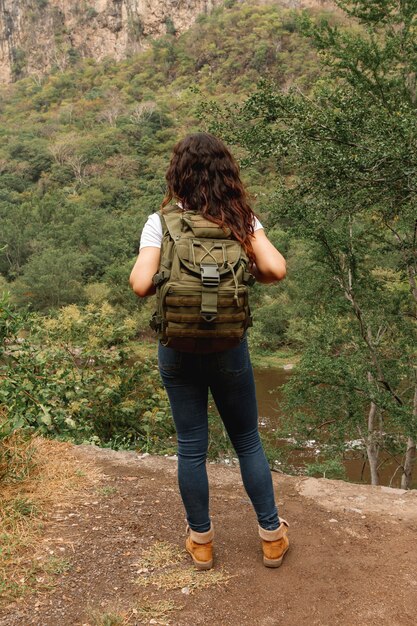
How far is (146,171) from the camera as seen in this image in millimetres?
60344

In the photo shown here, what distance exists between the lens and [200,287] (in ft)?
6.16

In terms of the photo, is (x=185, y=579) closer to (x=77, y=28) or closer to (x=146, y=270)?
(x=146, y=270)

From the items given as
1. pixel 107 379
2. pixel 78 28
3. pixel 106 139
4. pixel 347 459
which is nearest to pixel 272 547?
pixel 107 379

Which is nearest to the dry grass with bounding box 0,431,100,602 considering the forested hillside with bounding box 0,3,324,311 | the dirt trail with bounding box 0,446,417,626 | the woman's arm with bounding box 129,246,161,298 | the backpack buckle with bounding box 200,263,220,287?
the dirt trail with bounding box 0,446,417,626

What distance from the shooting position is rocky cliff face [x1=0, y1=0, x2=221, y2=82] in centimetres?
10362

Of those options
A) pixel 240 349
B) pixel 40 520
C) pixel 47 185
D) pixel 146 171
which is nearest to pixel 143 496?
pixel 40 520

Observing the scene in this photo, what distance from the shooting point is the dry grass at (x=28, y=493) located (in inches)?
86.5

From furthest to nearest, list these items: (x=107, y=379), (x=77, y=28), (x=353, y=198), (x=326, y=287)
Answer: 1. (x=77, y=28)
2. (x=326, y=287)
3. (x=353, y=198)
4. (x=107, y=379)

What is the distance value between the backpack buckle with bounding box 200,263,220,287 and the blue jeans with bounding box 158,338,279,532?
0.29 m

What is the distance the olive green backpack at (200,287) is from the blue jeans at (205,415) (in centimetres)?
11

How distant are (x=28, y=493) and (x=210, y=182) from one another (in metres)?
1.85

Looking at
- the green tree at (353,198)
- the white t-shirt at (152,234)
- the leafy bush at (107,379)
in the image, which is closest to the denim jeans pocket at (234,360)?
the white t-shirt at (152,234)

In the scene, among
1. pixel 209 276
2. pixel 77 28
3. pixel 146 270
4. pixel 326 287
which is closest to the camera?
pixel 209 276

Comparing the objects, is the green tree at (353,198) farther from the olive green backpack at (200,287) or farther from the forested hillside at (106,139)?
the olive green backpack at (200,287)
